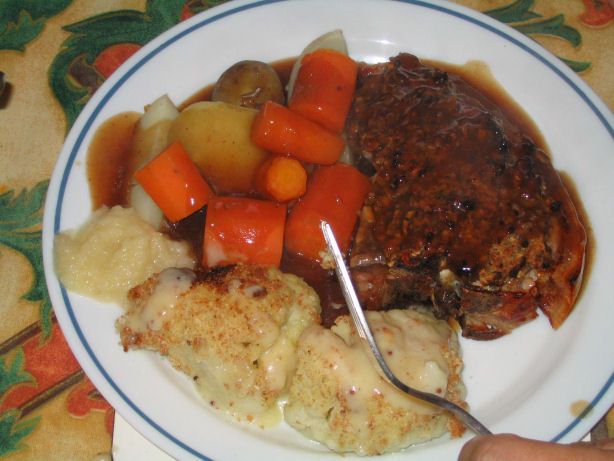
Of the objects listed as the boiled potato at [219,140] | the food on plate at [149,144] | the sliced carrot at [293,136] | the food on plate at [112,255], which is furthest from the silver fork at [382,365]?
the food on plate at [149,144]

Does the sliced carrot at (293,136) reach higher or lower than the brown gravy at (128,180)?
higher

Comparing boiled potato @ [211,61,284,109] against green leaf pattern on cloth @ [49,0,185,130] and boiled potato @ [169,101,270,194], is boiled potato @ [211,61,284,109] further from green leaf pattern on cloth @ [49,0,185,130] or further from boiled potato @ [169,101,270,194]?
green leaf pattern on cloth @ [49,0,185,130]

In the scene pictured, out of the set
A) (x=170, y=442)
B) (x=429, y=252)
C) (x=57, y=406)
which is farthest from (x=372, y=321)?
(x=57, y=406)

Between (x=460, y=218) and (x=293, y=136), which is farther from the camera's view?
(x=293, y=136)

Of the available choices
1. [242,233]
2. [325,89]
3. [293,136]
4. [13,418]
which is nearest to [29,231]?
[13,418]

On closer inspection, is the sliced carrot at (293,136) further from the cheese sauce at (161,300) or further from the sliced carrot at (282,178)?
the cheese sauce at (161,300)

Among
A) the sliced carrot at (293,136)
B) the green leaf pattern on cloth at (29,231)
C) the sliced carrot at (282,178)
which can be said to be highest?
the sliced carrot at (293,136)

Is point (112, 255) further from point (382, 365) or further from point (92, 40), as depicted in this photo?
point (92, 40)
